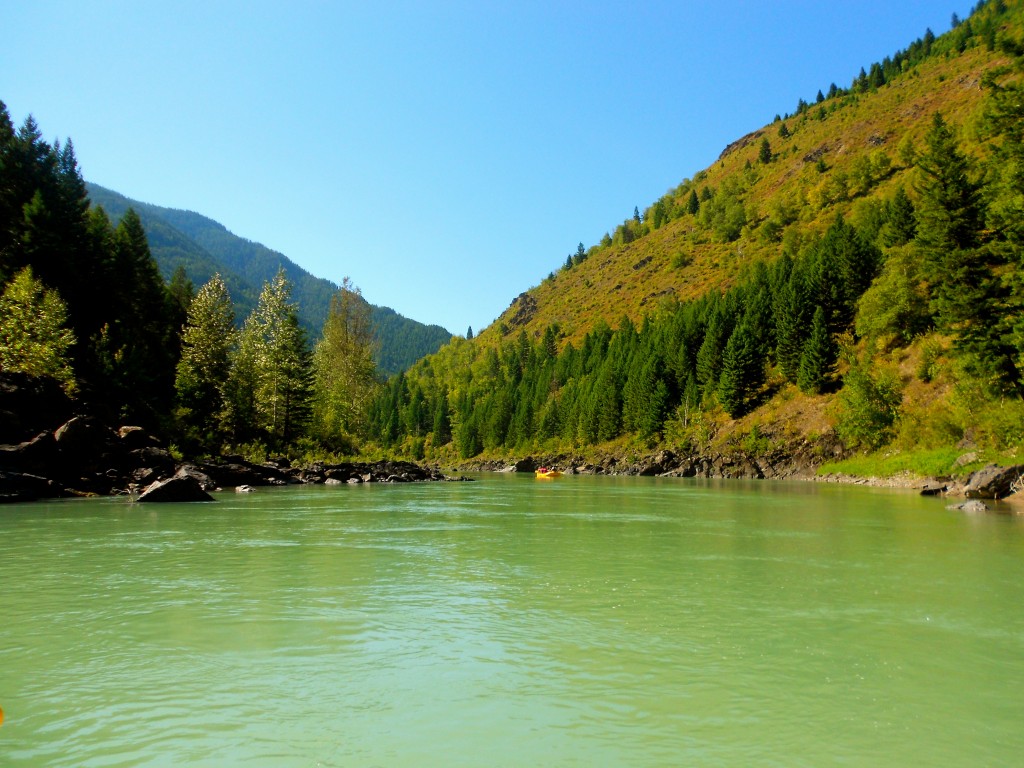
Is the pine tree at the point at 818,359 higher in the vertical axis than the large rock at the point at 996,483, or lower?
higher

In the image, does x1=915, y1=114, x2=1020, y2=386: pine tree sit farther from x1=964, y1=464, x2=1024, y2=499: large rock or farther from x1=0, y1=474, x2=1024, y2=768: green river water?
x1=0, y1=474, x2=1024, y2=768: green river water

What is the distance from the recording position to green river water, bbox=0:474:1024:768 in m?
6.30

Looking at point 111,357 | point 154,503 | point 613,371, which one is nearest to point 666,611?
point 154,503

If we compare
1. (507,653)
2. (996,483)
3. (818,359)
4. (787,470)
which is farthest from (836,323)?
(507,653)

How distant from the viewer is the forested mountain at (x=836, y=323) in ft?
140

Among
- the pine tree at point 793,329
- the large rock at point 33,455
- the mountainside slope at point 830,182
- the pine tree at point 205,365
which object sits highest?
the mountainside slope at point 830,182

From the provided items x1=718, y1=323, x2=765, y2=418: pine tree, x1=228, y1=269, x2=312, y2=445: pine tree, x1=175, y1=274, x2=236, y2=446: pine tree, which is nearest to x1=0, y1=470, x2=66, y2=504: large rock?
x1=175, y1=274, x2=236, y2=446: pine tree

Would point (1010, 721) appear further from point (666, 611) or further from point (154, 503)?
point (154, 503)

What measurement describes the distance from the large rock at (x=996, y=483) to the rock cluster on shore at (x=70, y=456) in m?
40.9

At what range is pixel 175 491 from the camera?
3281cm

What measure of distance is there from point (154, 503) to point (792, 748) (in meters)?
32.8

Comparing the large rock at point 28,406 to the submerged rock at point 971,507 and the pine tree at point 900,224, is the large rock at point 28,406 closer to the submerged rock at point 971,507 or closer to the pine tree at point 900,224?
the submerged rock at point 971,507

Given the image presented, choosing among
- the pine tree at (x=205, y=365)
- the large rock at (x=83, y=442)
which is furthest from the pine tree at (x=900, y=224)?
the large rock at (x=83, y=442)

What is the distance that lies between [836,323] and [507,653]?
89.3 meters
